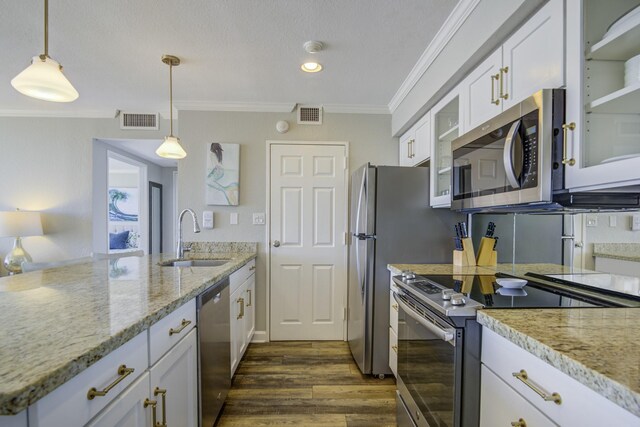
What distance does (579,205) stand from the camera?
3.67ft

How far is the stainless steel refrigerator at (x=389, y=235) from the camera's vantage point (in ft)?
7.38

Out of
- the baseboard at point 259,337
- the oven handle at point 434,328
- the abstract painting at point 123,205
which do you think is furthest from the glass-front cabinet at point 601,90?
the abstract painting at point 123,205

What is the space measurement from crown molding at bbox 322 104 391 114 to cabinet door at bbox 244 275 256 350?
6.07 feet

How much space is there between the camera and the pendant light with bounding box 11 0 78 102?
1.29 meters

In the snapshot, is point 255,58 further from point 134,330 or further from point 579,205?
point 579,205

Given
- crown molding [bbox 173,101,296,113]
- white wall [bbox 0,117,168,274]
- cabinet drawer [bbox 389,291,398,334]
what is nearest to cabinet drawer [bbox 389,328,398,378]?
cabinet drawer [bbox 389,291,398,334]

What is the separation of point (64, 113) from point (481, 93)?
3935 mm

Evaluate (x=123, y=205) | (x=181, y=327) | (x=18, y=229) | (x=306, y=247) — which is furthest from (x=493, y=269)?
(x=123, y=205)

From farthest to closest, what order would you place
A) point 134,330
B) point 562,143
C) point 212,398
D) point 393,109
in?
point 393,109
point 212,398
point 562,143
point 134,330

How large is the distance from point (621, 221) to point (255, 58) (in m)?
2.22

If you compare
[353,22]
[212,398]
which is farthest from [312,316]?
[353,22]

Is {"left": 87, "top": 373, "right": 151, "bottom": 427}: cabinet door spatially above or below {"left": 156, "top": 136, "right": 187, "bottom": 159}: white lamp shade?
below

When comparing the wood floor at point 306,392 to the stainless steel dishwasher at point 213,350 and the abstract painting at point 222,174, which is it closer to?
the stainless steel dishwasher at point 213,350

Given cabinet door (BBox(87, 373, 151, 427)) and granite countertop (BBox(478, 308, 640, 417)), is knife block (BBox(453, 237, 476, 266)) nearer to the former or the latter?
granite countertop (BBox(478, 308, 640, 417))
